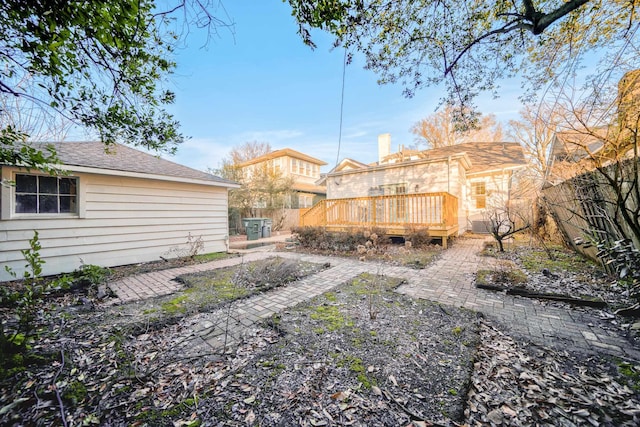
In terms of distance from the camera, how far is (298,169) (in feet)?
66.4

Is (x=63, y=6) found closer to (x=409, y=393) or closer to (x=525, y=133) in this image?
(x=409, y=393)

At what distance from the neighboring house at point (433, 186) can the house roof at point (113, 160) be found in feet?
17.1

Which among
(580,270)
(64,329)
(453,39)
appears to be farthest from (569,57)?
(64,329)

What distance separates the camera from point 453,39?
11.9 ft

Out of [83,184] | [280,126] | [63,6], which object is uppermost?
[280,126]

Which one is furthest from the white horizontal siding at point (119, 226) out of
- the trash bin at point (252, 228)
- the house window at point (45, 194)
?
the trash bin at point (252, 228)

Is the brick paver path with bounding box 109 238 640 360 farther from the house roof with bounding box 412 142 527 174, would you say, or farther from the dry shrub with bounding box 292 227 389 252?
the house roof with bounding box 412 142 527 174

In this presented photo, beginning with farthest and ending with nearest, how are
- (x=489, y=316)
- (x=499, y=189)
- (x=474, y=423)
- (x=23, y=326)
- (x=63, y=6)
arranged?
(x=499, y=189) → (x=489, y=316) → (x=23, y=326) → (x=63, y=6) → (x=474, y=423)

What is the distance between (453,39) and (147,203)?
25.0 ft

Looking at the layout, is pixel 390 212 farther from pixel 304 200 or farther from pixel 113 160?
pixel 304 200

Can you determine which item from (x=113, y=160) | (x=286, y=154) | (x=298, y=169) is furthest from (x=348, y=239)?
(x=298, y=169)

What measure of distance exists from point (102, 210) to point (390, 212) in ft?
28.2

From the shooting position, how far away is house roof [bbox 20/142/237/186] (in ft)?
16.9

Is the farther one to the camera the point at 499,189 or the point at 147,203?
the point at 499,189
